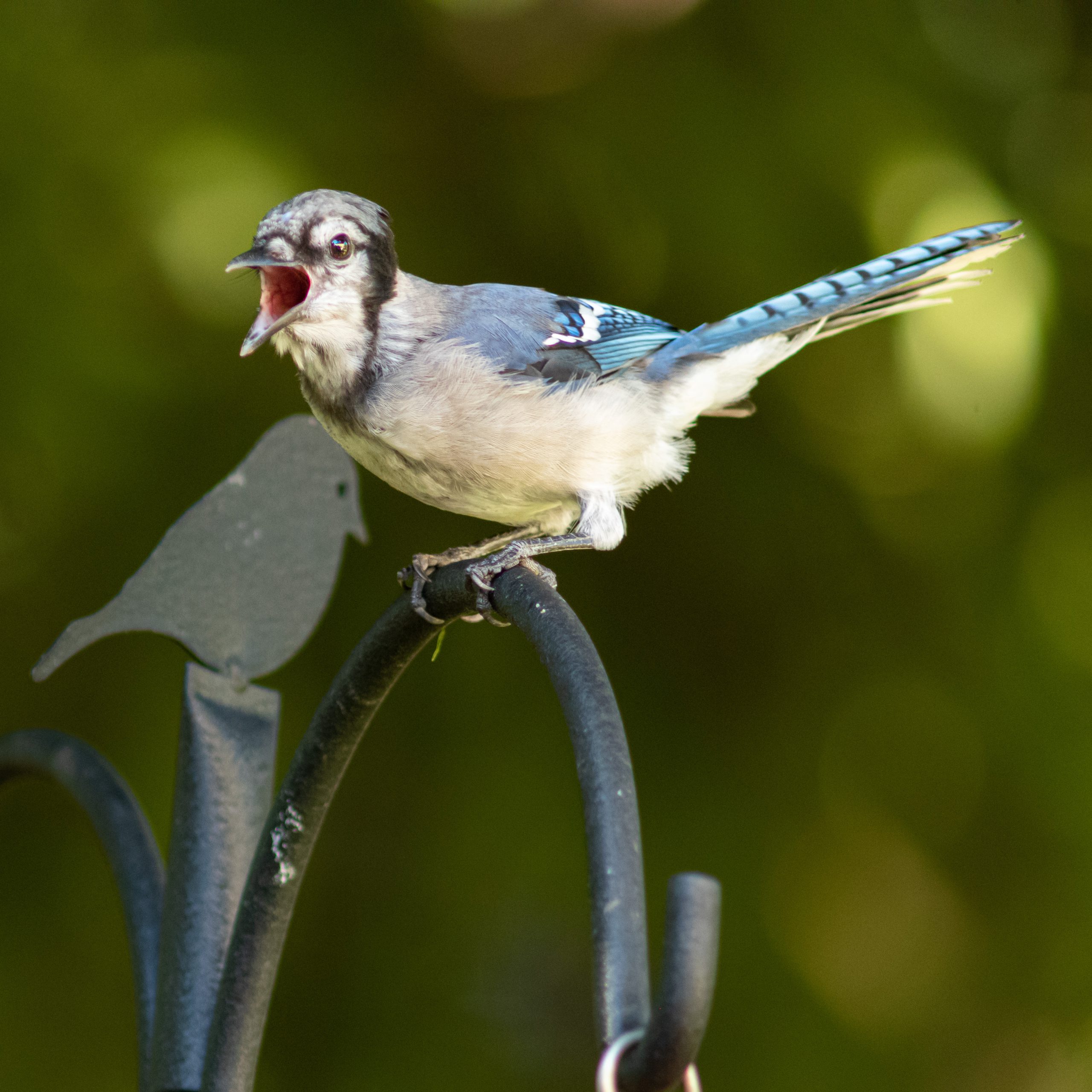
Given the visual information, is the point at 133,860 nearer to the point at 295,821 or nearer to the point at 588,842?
the point at 295,821

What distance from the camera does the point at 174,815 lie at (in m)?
1.21

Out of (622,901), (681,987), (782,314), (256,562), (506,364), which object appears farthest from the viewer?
(782,314)

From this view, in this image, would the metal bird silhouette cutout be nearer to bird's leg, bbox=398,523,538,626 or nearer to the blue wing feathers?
bird's leg, bbox=398,523,538,626

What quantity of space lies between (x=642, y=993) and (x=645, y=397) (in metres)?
1.04

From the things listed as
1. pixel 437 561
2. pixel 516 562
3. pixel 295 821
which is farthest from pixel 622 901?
pixel 437 561

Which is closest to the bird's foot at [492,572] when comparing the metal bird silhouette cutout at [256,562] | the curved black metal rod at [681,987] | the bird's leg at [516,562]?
the bird's leg at [516,562]

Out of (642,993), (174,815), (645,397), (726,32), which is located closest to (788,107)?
(726,32)

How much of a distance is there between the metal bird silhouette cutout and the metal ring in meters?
0.72

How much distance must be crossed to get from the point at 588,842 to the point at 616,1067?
16cm

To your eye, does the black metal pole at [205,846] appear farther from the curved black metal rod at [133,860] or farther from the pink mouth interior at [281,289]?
the pink mouth interior at [281,289]

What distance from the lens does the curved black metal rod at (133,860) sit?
3.93ft

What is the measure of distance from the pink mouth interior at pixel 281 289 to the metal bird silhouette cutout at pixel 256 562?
129mm

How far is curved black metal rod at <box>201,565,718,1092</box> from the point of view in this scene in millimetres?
614

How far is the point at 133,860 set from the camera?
120 cm
